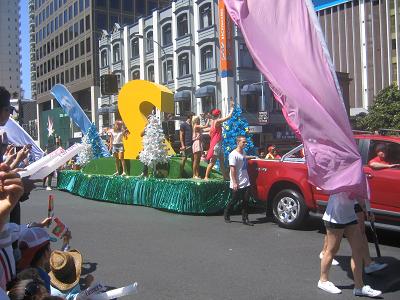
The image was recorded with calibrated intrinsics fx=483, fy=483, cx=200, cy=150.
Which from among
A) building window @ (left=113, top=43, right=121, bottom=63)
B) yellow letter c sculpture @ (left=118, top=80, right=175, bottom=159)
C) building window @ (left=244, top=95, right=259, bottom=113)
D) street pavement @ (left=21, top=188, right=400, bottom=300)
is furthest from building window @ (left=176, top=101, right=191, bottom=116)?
street pavement @ (left=21, top=188, right=400, bottom=300)

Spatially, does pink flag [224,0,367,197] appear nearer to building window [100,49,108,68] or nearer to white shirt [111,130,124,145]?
white shirt [111,130,124,145]

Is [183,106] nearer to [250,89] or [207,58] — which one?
[207,58]

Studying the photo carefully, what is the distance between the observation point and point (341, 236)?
534 cm

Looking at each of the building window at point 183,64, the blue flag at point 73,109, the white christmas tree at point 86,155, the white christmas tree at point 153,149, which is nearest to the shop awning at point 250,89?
the building window at point 183,64

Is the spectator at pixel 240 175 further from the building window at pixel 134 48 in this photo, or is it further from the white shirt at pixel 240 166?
the building window at pixel 134 48

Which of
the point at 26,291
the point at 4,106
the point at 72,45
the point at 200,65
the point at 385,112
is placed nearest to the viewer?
the point at 26,291

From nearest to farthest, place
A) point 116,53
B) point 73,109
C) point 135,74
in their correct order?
point 73,109
point 135,74
point 116,53

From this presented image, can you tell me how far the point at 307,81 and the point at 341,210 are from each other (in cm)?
152

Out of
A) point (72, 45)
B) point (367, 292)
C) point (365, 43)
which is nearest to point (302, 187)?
point (367, 292)

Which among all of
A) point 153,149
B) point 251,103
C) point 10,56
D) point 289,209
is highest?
point 10,56

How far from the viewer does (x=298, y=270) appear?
20.7ft

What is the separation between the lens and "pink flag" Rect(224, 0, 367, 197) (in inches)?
214

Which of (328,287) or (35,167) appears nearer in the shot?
(35,167)

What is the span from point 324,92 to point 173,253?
132 inches
